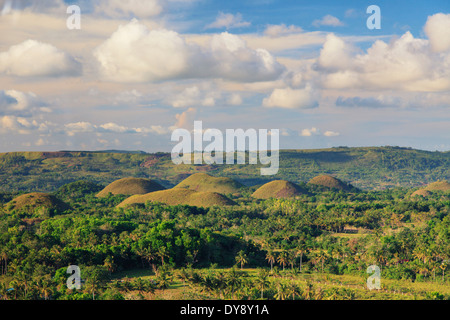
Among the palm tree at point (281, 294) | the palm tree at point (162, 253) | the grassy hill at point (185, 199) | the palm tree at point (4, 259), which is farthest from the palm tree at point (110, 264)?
the grassy hill at point (185, 199)

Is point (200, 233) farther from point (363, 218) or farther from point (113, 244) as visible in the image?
point (363, 218)

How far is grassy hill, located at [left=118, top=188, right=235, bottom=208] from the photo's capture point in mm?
163250

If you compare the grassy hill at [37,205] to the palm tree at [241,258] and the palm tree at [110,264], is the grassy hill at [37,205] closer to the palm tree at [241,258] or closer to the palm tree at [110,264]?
the palm tree at [110,264]

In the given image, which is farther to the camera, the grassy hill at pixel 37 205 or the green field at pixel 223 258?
the grassy hill at pixel 37 205

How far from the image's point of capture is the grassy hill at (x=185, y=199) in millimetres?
163250

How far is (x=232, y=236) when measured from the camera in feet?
296

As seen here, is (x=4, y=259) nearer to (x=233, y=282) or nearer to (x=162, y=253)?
(x=162, y=253)

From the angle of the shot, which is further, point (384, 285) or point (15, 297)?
point (384, 285)
